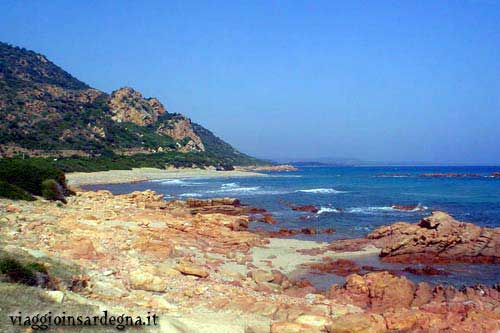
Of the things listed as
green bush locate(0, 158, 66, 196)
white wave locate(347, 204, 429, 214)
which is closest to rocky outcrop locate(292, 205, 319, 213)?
white wave locate(347, 204, 429, 214)

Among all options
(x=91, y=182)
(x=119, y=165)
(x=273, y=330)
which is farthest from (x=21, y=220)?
(x=119, y=165)

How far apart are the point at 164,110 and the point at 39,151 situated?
97.4 metres

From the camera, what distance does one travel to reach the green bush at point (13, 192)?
67.2ft

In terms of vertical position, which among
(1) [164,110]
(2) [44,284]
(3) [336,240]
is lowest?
(3) [336,240]

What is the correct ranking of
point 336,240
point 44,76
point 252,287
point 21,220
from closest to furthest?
point 252,287 → point 21,220 → point 336,240 → point 44,76

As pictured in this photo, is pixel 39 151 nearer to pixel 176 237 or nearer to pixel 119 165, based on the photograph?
pixel 119 165

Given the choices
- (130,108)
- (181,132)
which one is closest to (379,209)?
(130,108)

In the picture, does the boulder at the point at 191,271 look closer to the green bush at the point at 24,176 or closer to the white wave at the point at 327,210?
the green bush at the point at 24,176

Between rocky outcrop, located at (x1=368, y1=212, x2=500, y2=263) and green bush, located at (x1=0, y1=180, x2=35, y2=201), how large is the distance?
1792 centimetres

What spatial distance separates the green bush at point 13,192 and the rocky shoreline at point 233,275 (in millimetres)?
957

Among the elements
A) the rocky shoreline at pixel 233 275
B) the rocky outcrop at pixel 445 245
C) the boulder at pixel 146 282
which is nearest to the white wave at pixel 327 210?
the rocky shoreline at pixel 233 275

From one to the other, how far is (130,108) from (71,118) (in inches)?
1476

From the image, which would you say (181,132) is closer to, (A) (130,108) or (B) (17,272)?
(A) (130,108)

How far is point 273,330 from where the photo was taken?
9.61 meters
